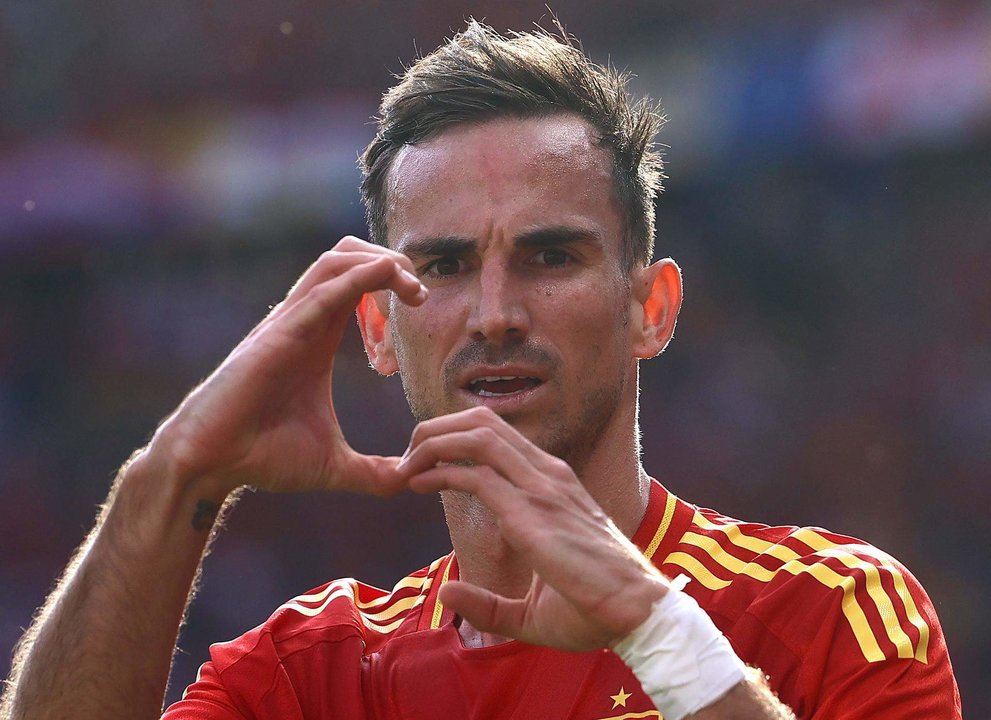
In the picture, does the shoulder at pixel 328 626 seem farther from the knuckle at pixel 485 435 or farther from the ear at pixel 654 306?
the knuckle at pixel 485 435

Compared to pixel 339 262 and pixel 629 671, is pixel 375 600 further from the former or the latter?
pixel 339 262

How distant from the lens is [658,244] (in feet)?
31.6

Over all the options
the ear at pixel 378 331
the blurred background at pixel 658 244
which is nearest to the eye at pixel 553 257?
the ear at pixel 378 331


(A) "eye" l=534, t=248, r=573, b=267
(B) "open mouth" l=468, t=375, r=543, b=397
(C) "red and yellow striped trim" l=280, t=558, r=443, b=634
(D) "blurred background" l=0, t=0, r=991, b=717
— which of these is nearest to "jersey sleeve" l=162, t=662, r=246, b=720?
(C) "red and yellow striped trim" l=280, t=558, r=443, b=634

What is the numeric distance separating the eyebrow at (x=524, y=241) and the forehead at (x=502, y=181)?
0.06 ft

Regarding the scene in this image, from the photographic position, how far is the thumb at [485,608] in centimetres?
243

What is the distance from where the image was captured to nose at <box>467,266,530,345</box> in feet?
10.0

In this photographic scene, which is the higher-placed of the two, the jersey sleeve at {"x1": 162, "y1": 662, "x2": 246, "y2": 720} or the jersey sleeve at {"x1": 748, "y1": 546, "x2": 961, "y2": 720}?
the jersey sleeve at {"x1": 748, "y1": 546, "x2": 961, "y2": 720}

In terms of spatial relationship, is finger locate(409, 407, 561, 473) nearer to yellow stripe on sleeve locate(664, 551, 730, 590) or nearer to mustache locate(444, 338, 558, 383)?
mustache locate(444, 338, 558, 383)

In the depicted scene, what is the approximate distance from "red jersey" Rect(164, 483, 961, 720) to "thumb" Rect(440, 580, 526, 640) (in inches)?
20.4

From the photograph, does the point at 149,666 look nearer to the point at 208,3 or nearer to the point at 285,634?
the point at 285,634

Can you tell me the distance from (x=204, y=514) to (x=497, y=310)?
0.81m

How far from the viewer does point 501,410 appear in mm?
3076

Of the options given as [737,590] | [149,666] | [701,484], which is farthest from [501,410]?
[701,484]
